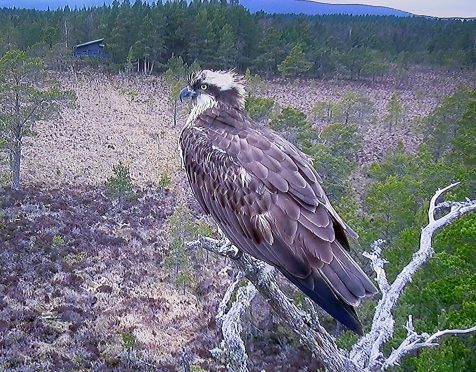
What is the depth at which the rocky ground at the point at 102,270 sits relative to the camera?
53.6ft

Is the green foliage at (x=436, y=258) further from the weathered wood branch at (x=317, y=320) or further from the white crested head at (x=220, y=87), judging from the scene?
the white crested head at (x=220, y=87)

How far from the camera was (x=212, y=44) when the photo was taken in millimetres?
57281

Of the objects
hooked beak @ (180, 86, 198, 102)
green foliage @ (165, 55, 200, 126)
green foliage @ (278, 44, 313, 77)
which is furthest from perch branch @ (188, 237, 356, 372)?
green foliage @ (278, 44, 313, 77)

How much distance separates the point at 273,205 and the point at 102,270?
19007 mm

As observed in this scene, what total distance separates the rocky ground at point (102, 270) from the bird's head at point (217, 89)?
328 centimetres

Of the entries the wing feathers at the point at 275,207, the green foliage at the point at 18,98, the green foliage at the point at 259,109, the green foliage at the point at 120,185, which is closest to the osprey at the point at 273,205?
the wing feathers at the point at 275,207

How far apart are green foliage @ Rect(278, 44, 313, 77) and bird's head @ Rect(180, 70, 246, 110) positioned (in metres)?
51.4

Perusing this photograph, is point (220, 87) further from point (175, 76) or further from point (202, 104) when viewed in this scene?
point (175, 76)

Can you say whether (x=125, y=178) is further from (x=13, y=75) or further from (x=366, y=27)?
(x=366, y=27)

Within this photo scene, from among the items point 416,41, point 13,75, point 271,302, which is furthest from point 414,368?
point 416,41

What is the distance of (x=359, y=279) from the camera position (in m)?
3.93

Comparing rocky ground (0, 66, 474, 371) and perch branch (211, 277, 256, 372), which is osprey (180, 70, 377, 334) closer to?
perch branch (211, 277, 256, 372)

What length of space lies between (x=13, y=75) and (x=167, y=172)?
11993mm

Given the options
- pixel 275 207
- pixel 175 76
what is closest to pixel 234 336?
pixel 275 207
